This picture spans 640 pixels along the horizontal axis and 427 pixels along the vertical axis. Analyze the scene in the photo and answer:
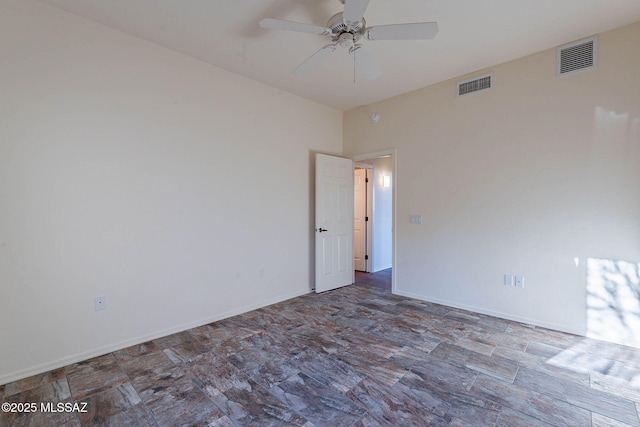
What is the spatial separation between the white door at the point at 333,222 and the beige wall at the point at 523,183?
0.86m

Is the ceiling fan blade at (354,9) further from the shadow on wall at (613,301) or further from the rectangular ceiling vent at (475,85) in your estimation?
the shadow on wall at (613,301)

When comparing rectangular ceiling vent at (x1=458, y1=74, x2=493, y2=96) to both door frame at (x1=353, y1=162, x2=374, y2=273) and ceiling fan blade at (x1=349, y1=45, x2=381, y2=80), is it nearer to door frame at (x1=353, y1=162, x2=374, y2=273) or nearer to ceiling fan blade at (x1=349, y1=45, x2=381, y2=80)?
ceiling fan blade at (x1=349, y1=45, x2=381, y2=80)

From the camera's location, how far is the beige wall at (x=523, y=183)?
2594 mm

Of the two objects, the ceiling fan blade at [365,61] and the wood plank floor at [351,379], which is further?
the ceiling fan blade at [365,61]

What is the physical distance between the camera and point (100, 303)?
8.17 ft

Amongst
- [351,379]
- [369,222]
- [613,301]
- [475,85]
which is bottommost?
[351,379]

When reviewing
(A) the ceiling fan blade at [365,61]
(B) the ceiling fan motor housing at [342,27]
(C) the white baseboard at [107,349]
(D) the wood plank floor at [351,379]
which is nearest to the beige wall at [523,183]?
(D) the wood plank floor at [351,379]

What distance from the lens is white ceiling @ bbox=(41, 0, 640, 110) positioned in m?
2.26

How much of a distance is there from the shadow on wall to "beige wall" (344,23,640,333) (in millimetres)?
71

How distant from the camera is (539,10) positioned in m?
2.32

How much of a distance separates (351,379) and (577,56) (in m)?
3.63

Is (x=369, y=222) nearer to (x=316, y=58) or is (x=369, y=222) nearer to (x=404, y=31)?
(x=316, y=58)

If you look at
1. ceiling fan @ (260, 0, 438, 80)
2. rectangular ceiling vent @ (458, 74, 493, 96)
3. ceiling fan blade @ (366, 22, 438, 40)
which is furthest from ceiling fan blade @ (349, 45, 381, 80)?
rectangular ceiling vent @ (458, 74, 493, 96)

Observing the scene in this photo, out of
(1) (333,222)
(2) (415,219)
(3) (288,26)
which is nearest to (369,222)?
(1) (333,222)
